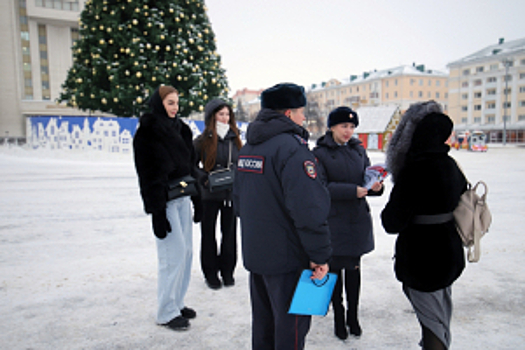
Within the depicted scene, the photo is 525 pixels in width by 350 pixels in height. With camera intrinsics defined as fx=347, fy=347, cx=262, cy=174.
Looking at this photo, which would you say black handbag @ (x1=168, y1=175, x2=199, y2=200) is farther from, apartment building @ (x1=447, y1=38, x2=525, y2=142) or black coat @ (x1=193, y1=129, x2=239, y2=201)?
apartment building @ (x1=447, y1=38, x2=525, y2=142)

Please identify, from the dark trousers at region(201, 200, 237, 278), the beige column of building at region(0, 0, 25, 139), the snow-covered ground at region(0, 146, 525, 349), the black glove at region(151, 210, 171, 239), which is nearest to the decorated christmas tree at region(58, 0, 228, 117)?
the snow-covered ground at region(0, 146, 525, 349)

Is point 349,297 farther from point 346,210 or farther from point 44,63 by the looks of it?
point 44,63

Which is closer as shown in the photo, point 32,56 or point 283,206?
point 283,206

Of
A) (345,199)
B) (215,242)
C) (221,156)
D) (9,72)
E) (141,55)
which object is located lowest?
(215,242)

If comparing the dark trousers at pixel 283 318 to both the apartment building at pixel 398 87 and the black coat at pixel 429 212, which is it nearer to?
the black coat at pixel 429 212

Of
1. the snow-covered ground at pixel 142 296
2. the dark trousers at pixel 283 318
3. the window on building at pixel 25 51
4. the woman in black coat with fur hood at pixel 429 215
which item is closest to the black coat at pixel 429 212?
the woman in black coat with fur hood at pixel 429 215

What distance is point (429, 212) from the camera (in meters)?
2.08

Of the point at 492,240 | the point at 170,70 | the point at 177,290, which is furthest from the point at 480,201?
the point at 170,70

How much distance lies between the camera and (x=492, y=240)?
217 inches

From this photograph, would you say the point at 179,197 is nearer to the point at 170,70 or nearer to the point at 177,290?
the point at 177,290

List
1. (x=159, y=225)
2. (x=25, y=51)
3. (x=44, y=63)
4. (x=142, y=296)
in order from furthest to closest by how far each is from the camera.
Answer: (x=44, y=63) < (x=25, y=51) < (x=142, y=296) < (x=159, y=225)

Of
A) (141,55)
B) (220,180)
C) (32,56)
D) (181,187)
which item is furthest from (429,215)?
(32,56)

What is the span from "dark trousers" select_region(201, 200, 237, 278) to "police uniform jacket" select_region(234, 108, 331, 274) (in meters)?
1.91

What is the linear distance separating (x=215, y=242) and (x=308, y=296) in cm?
219
